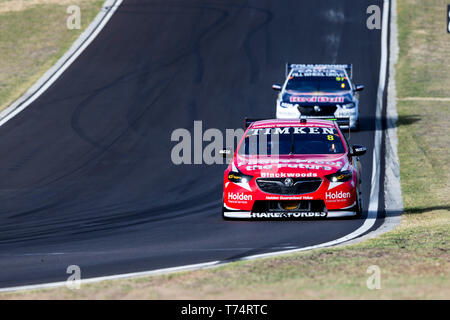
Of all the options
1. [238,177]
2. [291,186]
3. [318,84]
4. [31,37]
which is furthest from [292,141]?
[31,37]

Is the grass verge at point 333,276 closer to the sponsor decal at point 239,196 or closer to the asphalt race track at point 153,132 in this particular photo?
the asphalt race track at point 153,132

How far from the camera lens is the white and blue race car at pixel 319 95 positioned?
2445cm

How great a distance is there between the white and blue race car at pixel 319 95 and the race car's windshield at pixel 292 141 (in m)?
8.20

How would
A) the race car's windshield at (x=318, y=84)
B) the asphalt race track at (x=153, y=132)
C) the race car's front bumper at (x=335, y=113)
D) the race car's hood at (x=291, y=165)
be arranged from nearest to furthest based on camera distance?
the asphalt race track at (x=153, y=132) → the race car's hood at (x=291, y=165) → the race car's front bumper at (x=335, y=113) → the race car's windshield at (x=318, y=84)

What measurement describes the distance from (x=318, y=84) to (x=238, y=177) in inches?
452

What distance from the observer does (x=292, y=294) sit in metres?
8.40

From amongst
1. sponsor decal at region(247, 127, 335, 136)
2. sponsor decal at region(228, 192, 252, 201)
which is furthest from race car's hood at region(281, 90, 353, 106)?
sponsor decal at region(228, 192, 252, 201)

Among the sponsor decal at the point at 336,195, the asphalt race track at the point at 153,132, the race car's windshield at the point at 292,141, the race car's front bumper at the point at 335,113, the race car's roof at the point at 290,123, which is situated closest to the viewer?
the asphalt race track at the point at 153,132

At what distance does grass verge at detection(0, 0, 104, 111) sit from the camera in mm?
31438

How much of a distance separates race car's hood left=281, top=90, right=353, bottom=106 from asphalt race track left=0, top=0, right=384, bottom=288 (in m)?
0.97

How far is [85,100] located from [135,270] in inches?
712

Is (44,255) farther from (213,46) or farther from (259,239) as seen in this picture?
(213,46)

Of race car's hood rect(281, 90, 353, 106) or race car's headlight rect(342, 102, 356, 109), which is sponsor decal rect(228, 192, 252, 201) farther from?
race car's headlight rect(342, 102, 356, 109)

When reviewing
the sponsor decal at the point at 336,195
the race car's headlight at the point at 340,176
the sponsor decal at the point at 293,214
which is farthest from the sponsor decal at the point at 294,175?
the sponsor decal at the point at 293,214
